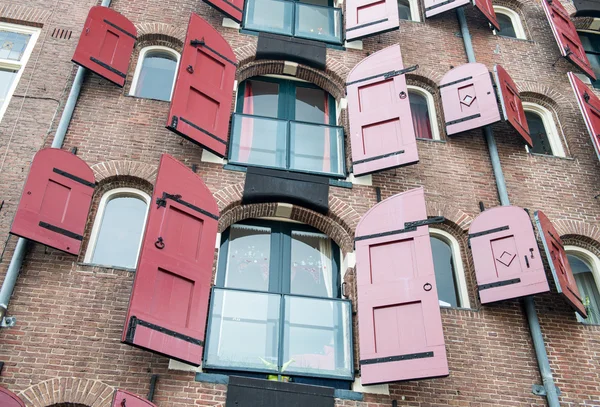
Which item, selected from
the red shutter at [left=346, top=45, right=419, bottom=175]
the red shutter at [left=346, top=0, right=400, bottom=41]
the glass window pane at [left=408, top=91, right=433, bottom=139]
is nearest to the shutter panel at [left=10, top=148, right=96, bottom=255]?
the red shutter at [left=346, top=45, right=419, bottom=175]

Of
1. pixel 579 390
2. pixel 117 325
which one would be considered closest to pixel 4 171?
pixel 117 325

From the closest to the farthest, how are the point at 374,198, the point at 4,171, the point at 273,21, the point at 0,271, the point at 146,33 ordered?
the point at 0,271 → the point at 4,171 → the point at 374,198 → the point at 146,33 → the point at 273,21

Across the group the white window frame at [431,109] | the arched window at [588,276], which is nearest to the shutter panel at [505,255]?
the arched window at [588,276]

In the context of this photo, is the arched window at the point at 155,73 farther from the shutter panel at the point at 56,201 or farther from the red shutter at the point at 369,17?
the red shutter at the point at 369,17

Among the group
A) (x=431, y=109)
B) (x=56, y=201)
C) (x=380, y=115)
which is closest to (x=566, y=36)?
(x=431, y=109)

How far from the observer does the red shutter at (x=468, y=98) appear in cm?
1174

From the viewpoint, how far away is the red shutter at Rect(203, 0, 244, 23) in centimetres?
1243

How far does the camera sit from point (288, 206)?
10438mm

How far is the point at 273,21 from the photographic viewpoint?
13055 millimetres

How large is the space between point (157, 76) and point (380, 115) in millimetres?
4186

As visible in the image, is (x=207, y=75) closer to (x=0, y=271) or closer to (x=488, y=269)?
(x=0, y=271)

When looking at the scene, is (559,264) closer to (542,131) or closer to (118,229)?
(542,131)

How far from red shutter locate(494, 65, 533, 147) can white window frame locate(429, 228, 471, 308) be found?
2485mm

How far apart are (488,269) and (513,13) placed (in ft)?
25.8
